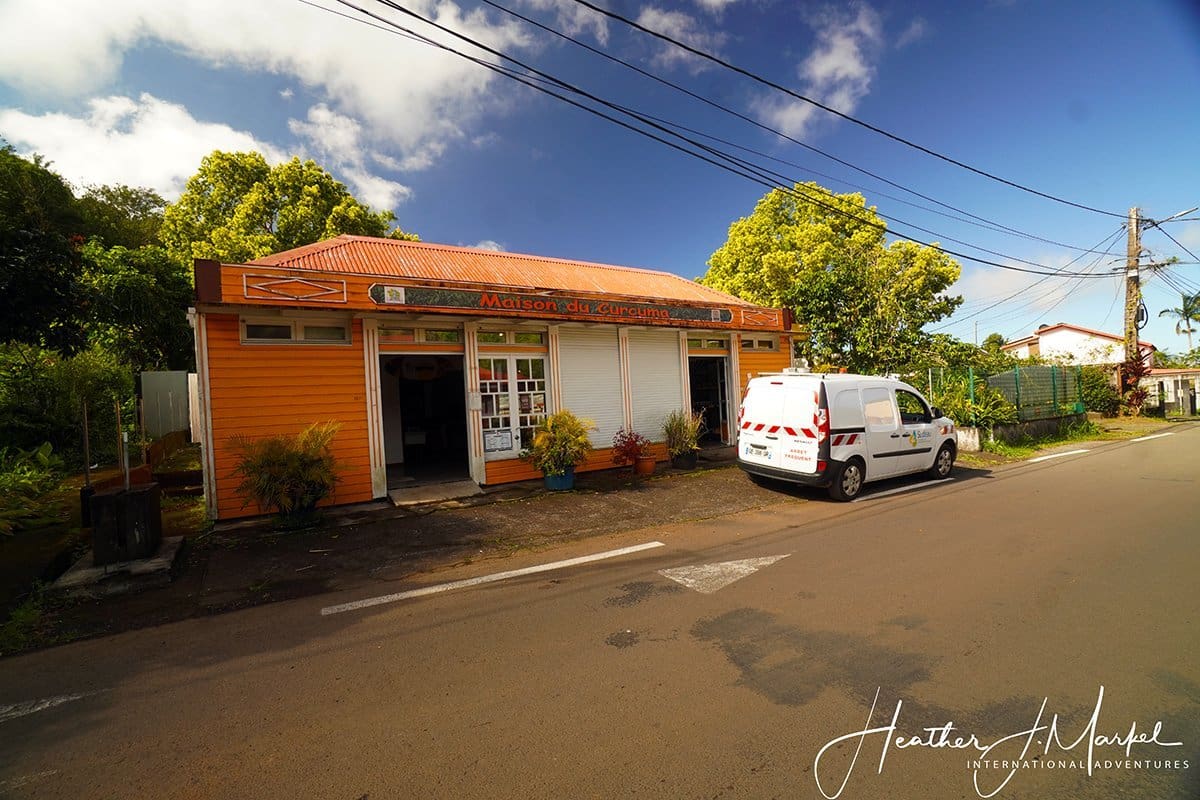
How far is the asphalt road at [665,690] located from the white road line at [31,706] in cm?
2

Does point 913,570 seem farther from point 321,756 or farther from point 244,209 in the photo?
point 244,209

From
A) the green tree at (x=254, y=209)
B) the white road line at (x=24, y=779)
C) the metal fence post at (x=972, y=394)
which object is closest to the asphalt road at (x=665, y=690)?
the white road line at (x=24, y=779)

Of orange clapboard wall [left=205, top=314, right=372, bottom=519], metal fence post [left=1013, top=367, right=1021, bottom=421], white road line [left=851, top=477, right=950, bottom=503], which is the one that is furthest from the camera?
metal fence post [left=1013, top=367, right=1021, bottom=421]

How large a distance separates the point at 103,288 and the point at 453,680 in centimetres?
1744

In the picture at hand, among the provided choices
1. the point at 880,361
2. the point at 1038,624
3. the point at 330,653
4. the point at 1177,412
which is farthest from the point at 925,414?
the point at 1177,412

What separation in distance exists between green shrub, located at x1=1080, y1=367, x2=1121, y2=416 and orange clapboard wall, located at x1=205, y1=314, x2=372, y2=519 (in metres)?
27.0

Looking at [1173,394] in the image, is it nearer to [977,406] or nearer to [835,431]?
[977,406]

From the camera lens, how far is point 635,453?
10.2 meters

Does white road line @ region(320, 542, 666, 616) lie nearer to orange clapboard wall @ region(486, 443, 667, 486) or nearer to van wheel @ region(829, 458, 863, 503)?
van wheel @ region(829, 458, 863, 503)

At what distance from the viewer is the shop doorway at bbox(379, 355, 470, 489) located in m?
11.8

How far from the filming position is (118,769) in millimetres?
2383

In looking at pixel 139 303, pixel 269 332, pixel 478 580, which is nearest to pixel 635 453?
pixel 478 580

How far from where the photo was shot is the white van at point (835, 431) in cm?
766
